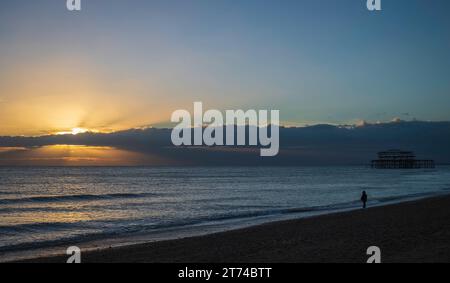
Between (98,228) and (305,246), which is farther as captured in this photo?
(98,228)

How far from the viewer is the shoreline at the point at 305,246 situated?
12992mm

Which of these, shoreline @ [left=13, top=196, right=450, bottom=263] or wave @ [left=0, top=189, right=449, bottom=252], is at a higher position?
shoreline @ [left=13, top=196, right=450, bottom=263]

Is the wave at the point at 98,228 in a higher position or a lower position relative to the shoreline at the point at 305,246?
lower

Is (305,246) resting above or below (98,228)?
above

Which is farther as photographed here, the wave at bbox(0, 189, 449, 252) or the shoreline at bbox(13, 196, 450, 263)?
the wave at bbox(0, 189, 449, 252)

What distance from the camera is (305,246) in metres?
15.2

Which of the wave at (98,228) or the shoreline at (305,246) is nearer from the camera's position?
the shoreline at (305,246)

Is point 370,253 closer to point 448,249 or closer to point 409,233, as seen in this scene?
point 448,249

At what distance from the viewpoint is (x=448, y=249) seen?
12625 mm

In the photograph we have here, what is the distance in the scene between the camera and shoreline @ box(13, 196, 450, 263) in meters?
13.0

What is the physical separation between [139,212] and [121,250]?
58.3 ft
